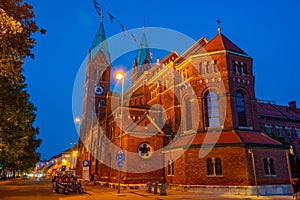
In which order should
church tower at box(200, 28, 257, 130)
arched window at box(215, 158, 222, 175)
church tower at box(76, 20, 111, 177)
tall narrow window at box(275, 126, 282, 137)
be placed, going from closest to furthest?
arched window at box(215, 158, 222, 175) < church tower at box(200, 28, 257, 130) < tall narrow window at box(275, 126, 282, 137) < church tower at box(76, 20, 111, 177)

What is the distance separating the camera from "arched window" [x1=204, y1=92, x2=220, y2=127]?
25703 mm

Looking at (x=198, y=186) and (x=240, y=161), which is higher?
(x=240, y=161)

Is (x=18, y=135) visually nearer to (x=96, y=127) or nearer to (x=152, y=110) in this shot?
(x=152, y=110)

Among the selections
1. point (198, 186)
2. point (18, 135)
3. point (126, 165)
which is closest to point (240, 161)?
point (198, 186)

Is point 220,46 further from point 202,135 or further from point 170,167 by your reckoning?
point 170,167

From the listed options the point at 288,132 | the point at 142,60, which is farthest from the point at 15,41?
the point at 142,60

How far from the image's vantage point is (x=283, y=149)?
23828mm

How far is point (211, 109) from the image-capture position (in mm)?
26125

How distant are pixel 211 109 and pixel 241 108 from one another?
3.23 metres

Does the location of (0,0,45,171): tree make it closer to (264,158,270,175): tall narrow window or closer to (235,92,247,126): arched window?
(235,92,247,126): arched window

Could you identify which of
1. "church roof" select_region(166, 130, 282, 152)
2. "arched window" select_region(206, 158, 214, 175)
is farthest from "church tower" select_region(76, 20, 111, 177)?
"arched window" select_region(206, 158, 214, 175)

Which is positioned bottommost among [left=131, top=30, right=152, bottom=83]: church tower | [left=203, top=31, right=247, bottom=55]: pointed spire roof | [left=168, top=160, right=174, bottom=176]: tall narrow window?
[left=168, top=160, right=174, bottom=176]: tall narrow window

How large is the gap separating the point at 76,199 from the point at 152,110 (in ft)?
58.4

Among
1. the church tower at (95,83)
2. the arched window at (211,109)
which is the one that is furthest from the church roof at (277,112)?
the church tower at (95,83)
